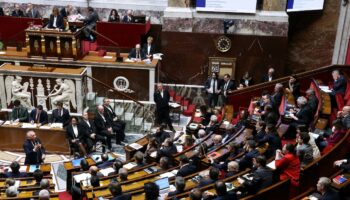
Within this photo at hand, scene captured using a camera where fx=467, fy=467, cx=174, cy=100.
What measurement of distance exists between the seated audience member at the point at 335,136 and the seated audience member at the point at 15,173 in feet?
18.1

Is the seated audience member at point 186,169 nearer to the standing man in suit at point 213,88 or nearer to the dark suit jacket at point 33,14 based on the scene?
the standing man in suit at point 213,88

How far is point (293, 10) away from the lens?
1403cm

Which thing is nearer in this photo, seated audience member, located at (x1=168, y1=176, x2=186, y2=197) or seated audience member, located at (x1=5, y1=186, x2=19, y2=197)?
seated audience member, located at (x1=168, y1=176, x2=186, y2=197)

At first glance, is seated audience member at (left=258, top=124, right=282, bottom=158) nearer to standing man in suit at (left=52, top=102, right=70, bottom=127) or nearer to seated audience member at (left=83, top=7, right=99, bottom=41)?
standing man in suit at (left=52, top=102, right=70, bottom=127)

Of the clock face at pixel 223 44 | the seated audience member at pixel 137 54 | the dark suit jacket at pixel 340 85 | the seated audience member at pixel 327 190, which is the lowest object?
the seated audience member at pixel 327 190

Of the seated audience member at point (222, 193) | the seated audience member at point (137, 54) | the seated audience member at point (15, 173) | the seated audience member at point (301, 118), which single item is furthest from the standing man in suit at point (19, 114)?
the seated audience member at point (222, 193)

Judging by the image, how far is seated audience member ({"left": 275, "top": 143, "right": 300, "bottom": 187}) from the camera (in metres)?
7.23

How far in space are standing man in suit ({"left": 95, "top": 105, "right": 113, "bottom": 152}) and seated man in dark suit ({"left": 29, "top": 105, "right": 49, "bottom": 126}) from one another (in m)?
1.25

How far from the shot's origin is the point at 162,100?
12.0 meters

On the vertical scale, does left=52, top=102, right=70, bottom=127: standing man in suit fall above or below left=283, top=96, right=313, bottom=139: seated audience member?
below

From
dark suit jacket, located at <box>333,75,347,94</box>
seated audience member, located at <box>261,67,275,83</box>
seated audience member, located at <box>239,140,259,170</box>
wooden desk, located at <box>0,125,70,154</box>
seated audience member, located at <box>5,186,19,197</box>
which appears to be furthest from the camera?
seated audience member, located at <box>261,67,275,83</box>

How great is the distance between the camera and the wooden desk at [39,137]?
11.0 metres

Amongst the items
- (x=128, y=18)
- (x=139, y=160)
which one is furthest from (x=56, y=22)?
(x=139, y=160)

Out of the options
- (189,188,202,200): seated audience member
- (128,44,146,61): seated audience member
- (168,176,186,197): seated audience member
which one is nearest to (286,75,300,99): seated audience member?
(128,44,146,61): seated audience member
